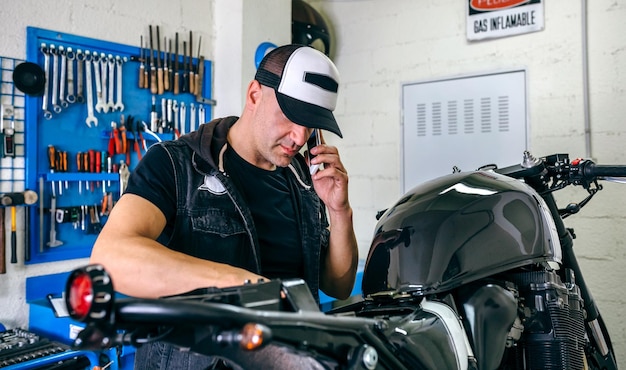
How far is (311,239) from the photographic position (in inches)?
63.2

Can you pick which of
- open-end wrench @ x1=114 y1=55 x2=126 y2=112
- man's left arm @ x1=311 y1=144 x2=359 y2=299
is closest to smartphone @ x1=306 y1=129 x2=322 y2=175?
man's left arm @ x1=311 y1=144 x2=359 y2=299

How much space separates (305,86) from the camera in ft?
4.51

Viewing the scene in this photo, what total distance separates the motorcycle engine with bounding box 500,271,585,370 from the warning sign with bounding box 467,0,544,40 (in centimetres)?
229

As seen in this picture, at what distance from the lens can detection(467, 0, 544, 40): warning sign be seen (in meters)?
3.13

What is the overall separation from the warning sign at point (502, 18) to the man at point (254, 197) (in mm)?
2103

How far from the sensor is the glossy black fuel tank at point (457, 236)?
1.18 metres

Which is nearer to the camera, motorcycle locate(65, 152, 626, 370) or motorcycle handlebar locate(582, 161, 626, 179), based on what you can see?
motorcycle locate(65, 152, 626, 370)

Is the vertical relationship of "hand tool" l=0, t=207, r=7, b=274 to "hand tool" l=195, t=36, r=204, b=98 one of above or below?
below

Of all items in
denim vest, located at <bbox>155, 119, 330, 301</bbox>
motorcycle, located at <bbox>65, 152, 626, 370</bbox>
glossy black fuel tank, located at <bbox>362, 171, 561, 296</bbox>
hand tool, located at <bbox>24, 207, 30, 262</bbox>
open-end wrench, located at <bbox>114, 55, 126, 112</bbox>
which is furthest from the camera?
open-end wrench, located at <bbox>114, 55, 126, 112</bbox>

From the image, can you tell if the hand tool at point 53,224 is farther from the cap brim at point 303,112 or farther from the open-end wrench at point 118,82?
the cap brim at point 303,112

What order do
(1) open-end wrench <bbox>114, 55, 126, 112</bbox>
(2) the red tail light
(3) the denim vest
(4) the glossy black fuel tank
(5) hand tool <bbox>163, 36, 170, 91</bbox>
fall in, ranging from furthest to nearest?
(5) hand tool <bbox>163, 36, 170, 91</bbox>, (1) open-end wrench <bbox>114, 55, 126, 112</bbox>, (3) the denim vest, (4) the glossy black fuel tank, (2) the red tail light

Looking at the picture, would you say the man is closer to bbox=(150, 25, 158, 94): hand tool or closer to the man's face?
the man's face

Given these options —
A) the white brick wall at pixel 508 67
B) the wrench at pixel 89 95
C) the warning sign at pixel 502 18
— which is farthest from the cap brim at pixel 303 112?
the warning sign at pixel 502 18

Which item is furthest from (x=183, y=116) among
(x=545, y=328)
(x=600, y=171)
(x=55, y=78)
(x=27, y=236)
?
(x=545, y=328)
